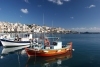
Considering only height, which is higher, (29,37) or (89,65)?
(29,37)

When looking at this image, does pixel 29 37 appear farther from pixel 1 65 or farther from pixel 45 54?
pixel 1 65

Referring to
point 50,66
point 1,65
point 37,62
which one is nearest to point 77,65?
point 50,66

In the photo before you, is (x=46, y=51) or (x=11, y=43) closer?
(x=46, y=51)

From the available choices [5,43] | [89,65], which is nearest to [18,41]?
[5,43]

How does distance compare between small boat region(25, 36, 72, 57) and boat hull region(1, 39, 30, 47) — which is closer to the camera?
small boat region(25, 36, 72, 57)

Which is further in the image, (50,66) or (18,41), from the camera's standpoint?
(18,41)

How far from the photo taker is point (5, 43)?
44.8 meters

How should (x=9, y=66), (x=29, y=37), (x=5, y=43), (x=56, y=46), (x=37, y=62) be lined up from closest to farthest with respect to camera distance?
(x=9, y=66) → (x=37, y=62) → (x=56, y=46) → (x=5, y=43) → (x=29, y=37)

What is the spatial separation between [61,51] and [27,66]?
1121 cm

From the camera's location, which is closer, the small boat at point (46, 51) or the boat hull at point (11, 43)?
the small boat at point (46, 51)

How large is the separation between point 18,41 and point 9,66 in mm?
23407

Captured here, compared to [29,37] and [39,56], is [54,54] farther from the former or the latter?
[29,37]

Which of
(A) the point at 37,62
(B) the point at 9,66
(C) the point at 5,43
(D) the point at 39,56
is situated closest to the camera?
(B) the point at 9,66

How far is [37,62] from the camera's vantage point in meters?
25.5
